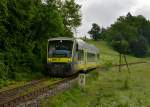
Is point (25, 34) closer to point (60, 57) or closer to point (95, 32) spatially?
point (60, 57)

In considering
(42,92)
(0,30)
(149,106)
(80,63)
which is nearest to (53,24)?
(80,63)

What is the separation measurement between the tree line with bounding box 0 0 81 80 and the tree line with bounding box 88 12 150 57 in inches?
3218

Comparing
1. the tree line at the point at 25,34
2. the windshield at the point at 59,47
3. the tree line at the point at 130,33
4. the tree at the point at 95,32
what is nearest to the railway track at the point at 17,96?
the tree line at the point at 25,34

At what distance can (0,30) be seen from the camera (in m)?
32.6

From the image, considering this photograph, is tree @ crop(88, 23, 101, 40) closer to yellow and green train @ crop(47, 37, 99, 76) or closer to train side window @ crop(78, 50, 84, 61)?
train side window @ crop(78, 50, 84, 61)

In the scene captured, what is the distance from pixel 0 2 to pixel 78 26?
97.4ft

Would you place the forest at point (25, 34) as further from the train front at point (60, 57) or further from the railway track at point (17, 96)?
the railway track at point (17, 96)

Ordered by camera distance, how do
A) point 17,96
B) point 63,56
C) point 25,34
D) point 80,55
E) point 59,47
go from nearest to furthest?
1. point 17,96
2. point 63,56
3. point 59,47
4. point 25,34
5. point 80,55

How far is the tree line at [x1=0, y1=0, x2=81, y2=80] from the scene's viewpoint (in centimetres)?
3309

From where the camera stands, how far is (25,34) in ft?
125

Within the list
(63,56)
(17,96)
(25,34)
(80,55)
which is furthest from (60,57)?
(17,96)

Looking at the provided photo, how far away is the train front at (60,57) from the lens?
3550 cm

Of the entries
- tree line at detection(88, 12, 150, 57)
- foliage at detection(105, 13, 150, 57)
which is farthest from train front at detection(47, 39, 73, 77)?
tree line at detection(88, 12, 150, 57)

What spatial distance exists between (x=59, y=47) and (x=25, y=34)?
3.67m
